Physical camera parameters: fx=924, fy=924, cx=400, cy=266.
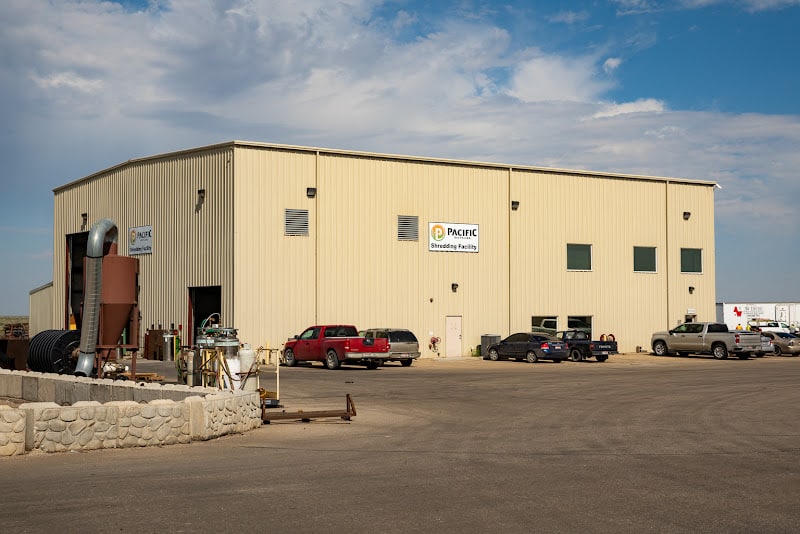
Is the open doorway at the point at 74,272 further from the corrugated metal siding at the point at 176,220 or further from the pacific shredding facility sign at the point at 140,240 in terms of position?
the pacific shredding facility sign at the point at 140,240

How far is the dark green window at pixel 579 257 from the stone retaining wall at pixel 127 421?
114 feet

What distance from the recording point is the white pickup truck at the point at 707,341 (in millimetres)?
42781

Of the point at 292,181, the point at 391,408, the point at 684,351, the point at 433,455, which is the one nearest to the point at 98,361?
the point at 391,408

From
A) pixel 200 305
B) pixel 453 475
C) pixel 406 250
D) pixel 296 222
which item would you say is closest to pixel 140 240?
pixel 200 305

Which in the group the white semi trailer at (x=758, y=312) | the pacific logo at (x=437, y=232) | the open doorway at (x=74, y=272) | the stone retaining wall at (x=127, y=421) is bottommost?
the stone retaining wall at (x=127, y=421)

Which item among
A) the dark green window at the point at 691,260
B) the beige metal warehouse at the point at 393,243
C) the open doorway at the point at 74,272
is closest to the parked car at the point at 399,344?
the beige metal warehouse at the point at 393,243

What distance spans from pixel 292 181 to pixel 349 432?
1070 inches

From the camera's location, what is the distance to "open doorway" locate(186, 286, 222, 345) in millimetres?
42188

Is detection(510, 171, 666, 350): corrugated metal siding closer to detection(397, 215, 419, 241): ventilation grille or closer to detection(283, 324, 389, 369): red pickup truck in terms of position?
detection(397, 215, 419, 241): ventilation grille

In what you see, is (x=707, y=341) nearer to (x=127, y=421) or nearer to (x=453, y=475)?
(x=127, y=421)

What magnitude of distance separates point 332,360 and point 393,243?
34.1 feet

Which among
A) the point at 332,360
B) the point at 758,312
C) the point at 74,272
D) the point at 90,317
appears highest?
the point at 74,272

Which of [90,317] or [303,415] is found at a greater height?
[90,317]

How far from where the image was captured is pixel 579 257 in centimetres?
4900
